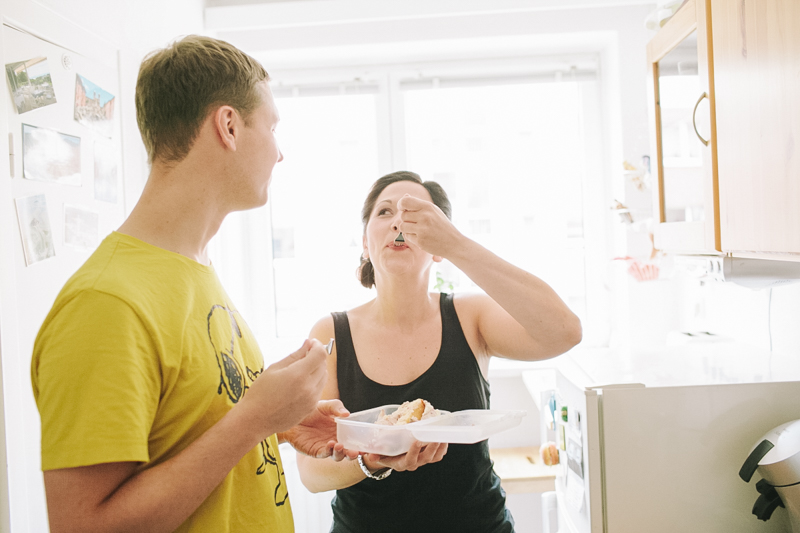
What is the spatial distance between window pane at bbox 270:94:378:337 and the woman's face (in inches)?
61.9

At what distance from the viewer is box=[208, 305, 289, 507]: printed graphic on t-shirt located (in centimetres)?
75

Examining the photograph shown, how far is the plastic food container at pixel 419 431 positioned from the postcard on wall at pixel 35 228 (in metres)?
0.97

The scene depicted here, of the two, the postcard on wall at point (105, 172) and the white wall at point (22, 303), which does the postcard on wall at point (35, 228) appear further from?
the postcard on wall at point (105, 172)

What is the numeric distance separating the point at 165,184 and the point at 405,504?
823mm

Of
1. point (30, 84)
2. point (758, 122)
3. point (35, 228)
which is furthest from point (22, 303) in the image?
point (758, 122)

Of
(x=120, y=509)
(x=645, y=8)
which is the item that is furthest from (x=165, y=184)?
(x=645, y=8)

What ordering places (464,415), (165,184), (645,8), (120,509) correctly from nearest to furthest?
1. (120,509)
2. (165,184)
3. (464,415)
4. (645,8)

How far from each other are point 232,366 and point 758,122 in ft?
3.15

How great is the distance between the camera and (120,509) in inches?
23.1

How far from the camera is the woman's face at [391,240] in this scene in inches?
51.9

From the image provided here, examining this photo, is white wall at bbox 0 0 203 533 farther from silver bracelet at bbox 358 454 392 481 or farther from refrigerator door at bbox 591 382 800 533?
refrigerator door at bbox 591 382 800 533

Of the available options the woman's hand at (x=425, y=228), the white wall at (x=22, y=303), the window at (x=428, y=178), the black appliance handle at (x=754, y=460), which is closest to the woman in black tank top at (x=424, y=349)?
the woman's hand at (x=425, y=228)

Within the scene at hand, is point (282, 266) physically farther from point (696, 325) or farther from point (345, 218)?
point (696, 325)

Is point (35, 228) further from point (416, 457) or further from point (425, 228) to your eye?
point (416, 457)
